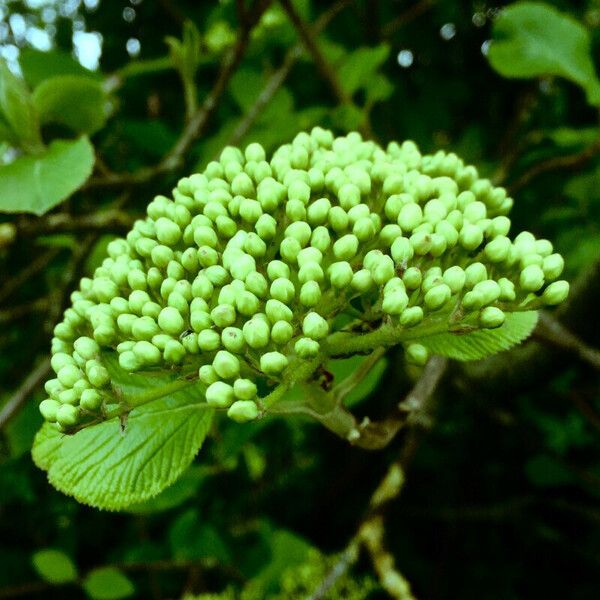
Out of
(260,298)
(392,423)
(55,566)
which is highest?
(260,298)

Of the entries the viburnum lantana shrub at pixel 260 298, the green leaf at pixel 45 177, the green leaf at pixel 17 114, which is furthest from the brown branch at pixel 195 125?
the viburnum lantana shrub at pixel 260 298

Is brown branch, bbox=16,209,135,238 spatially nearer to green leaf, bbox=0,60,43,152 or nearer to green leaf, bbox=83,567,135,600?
green leaf, bbox=0,60,43,152

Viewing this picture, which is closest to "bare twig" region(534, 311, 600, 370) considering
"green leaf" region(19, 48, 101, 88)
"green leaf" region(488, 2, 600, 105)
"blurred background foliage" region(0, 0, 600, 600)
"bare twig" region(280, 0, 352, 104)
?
"blurred background foliage" region(0, 0, 600, 600)

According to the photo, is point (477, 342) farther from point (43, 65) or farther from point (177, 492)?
point (43, 65)

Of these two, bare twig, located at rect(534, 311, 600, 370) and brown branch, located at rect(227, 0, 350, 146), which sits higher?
brown branch, located at rect(227, 0, 350, 146)

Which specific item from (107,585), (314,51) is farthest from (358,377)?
(107,585)

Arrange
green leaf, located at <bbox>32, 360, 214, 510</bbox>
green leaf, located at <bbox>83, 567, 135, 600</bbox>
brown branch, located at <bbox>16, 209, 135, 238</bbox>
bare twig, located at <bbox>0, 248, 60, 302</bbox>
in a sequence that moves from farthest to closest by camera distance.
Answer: bare twig, located at <bbox>0, 248, 60, 302</bbox> < green leaf, located at <bbox>83, 567, 135, 600</bbox> < brown branch, located at <bbox>16, 209, 135, 238</bbox> < green leaf, located at <bbox>32, 360, 214, 510</bbox>
